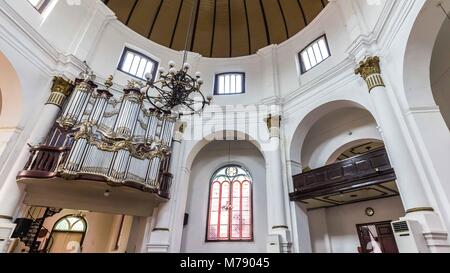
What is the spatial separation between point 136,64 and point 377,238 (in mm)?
10737

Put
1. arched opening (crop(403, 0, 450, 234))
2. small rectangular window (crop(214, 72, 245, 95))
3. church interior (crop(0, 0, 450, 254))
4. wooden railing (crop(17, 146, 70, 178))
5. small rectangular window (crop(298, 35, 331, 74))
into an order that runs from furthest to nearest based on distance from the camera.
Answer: small rectangular window (crop(214, 72, 245, 95)) < small rectangular window (crop(298, 35, 331, 74)) < wooden railing (crop(17, 146, 70, 178)) < church interior (crop(0, 0, 450, 254)) < arched opening (crop(403, 0, 450, 234))

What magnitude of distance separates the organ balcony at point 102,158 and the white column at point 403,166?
6097 mm

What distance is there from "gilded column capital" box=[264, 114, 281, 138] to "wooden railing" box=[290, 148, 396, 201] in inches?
66.2

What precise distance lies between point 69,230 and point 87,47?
8.81 meters

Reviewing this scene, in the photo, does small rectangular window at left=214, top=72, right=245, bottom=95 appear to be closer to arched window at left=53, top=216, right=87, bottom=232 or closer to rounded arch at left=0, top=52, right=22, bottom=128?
rounded arch at left=0, top=52, right=22, bottom=128

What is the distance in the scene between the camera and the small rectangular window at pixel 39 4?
690 cm

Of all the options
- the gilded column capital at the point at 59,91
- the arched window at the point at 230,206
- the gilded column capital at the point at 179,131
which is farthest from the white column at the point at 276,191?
the gilded column capital at the point at 59,91

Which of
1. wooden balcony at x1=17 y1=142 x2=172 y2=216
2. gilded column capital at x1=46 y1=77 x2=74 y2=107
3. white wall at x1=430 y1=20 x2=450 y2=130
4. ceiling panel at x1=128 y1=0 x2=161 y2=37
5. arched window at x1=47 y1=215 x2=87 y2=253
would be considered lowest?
arched window at x1=47 y1=215 x2=87 y2=253

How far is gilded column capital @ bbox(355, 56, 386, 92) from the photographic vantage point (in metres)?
5.90

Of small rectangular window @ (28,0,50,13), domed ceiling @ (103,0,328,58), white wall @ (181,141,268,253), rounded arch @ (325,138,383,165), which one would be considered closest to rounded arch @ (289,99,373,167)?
rounded arch @ (325,138,383,165)

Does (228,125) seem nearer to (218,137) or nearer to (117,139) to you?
(218,137)

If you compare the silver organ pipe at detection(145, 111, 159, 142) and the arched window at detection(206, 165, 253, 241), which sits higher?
the silver organ pipe at detection(145, 111, 159, 142)
